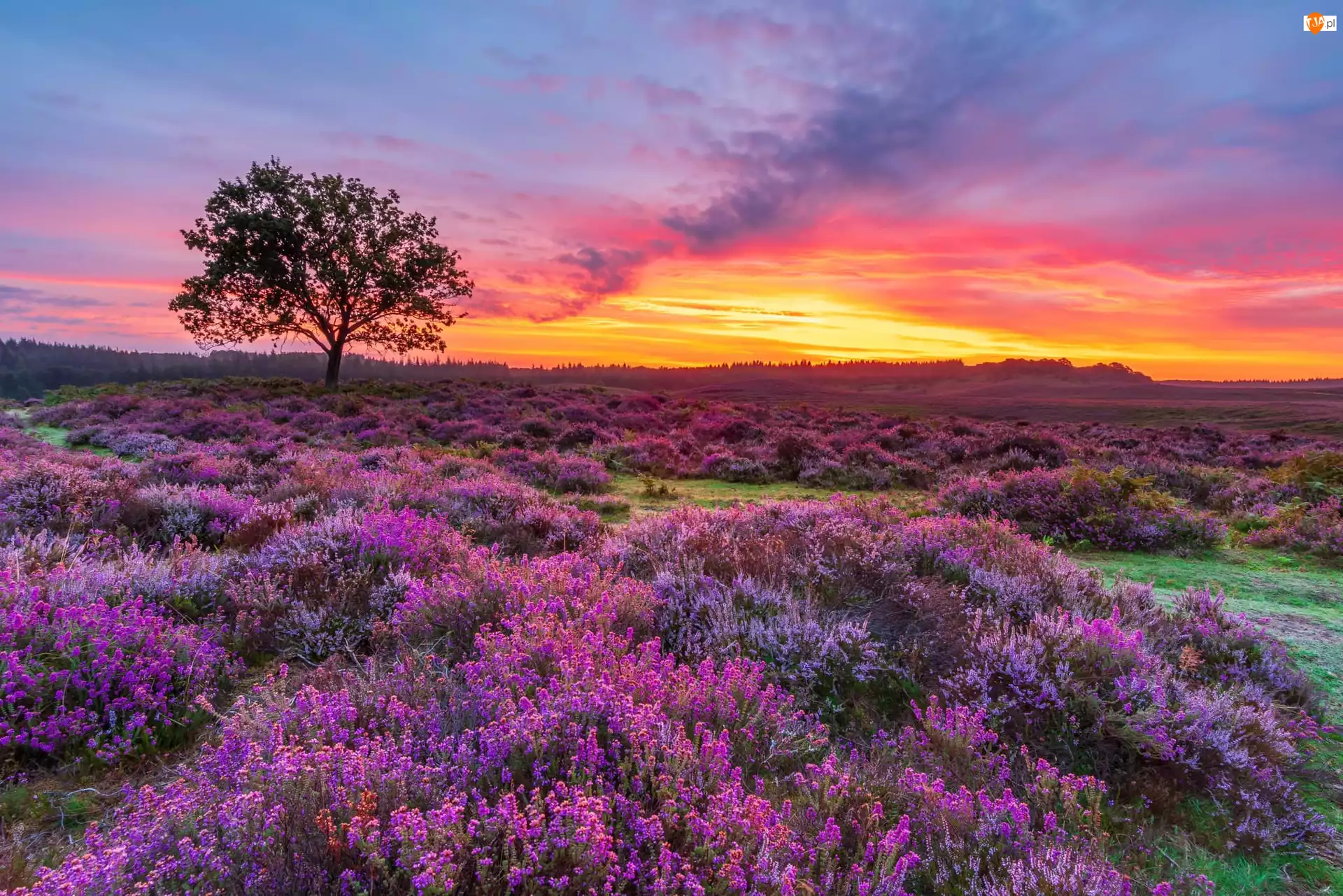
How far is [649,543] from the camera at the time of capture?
236 inches

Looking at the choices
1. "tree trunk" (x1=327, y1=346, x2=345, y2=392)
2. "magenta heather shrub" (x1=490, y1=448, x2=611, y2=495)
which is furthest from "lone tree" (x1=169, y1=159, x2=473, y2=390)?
"magenta heather shrub" (x1=490, y1=448, x2=611, y2=495)

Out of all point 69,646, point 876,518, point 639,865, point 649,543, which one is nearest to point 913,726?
point 639,865

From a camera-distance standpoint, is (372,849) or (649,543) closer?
(372,849)

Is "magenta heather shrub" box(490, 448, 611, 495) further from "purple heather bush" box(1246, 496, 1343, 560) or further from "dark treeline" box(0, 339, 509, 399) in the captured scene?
"dark treeline" box(0, 339, 509, 399)

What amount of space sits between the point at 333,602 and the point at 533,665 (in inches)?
85.5

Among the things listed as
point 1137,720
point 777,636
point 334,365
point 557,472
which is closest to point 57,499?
point 557,472

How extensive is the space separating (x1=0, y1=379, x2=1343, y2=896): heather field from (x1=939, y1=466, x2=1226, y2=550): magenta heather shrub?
0.39 meters

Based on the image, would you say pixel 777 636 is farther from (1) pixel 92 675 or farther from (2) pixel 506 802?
(1) pixel 92 675

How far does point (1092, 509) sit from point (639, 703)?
8.46m

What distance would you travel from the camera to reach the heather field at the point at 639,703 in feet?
6.68

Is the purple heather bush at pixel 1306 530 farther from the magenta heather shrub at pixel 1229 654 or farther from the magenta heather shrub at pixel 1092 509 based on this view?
the magenta heather shrub at pixel 1229 654

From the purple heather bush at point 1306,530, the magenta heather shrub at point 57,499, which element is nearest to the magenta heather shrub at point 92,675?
the magenta heather shrub at point 57,499

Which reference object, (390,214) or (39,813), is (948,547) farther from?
(390,214)

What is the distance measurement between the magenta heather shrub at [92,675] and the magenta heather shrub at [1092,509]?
8515 millimetres
